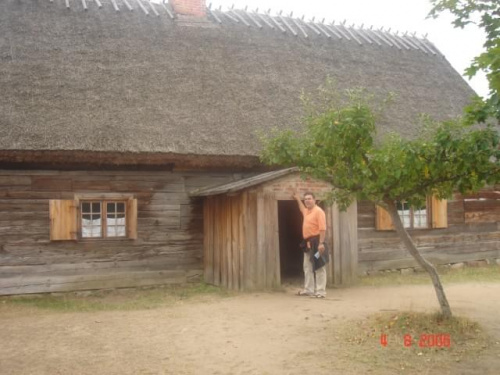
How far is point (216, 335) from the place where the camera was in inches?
248

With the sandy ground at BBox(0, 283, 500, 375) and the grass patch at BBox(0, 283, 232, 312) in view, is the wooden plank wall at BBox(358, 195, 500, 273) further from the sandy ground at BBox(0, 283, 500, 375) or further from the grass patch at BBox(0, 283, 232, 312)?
the grass patch at BBox(0, 283, 232, 312)

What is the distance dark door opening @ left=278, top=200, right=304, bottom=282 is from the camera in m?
12.3

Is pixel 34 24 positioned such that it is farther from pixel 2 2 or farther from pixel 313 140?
pixel 313 140

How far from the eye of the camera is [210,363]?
5.22 metres

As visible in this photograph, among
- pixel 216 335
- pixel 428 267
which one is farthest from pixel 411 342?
pixel 216 335

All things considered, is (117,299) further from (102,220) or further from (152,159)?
(152,159)

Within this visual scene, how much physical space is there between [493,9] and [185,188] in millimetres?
6264

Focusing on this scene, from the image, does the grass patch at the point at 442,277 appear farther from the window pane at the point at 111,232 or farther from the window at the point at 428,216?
the window pane at the point at 111,232

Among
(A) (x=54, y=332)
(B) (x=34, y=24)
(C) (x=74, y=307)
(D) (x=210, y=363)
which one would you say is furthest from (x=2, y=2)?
(D) (x=210, y=363)

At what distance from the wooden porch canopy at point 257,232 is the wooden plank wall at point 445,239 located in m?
1.77

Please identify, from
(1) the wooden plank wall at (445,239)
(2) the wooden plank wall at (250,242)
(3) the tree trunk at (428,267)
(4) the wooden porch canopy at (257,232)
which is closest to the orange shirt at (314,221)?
(4) the wooden porch canopy at (257,232)

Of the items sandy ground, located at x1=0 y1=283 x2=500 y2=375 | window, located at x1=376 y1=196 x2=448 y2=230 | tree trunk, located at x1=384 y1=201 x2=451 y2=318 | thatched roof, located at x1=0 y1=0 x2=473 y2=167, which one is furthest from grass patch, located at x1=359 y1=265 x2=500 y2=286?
tree trunk, located at x1=384 y1=201 x2=451 y2=318
